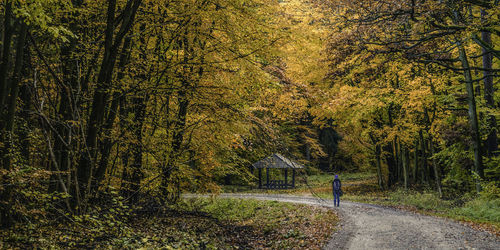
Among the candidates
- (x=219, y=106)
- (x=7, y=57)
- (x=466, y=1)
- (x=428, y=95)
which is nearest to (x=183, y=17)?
(x=219, y=106)

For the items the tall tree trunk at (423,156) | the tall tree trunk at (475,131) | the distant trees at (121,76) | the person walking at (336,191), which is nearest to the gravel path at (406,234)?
the person walking at (336,191)

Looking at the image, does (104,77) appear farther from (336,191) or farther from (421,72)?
(421,72)

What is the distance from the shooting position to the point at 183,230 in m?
8.80

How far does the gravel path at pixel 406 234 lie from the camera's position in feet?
27.4

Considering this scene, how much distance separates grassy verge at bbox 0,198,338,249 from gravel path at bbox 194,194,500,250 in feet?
2.02

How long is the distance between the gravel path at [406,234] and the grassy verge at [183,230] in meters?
0.61

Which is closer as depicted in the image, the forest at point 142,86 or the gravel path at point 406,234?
the forest at point 142,86

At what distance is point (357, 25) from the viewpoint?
10055 millimetres

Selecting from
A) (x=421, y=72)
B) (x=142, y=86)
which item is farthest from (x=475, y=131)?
(x=142, y=86)

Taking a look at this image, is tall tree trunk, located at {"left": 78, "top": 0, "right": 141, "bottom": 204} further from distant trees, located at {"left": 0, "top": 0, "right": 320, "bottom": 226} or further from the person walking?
the person walking

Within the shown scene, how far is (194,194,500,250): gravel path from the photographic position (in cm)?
835

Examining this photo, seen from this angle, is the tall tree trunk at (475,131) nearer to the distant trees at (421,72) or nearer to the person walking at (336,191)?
the distant trees at (421,72)

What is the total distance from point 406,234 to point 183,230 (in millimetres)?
5981

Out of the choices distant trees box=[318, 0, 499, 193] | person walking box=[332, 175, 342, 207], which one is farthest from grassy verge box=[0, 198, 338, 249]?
distant trees box=[318, 0, 499, 193]
